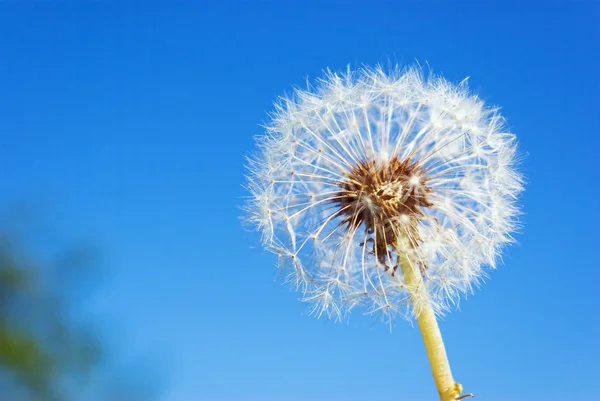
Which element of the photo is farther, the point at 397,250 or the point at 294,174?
the point at 294,174

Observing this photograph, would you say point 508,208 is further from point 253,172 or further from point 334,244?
point 253,172

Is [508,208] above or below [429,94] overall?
below

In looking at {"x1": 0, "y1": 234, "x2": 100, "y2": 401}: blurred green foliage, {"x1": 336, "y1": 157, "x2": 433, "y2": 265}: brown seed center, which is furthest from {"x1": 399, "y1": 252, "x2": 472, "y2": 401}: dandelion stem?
{"x1": 0, "y1": 234, "x2": 100, "y2": 401}: blurred green foliage

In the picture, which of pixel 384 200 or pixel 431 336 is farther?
pixel 384 200

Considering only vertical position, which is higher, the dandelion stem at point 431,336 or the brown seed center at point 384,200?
the brown seed center at point 384,200

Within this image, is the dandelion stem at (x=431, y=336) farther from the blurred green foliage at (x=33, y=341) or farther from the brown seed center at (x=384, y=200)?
the blurred green foliage at (x=33, y=341)

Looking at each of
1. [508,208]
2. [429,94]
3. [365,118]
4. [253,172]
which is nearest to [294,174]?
[253,172]

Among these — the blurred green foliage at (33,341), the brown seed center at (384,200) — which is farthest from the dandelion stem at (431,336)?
the blurred green foliage at (33,341)

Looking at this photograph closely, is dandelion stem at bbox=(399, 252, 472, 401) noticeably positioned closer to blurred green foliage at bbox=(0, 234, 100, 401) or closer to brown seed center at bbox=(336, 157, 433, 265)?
brown seed center at bbox=(336, 157, 433, 265)
